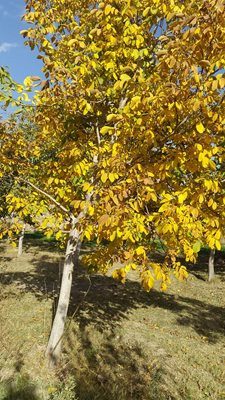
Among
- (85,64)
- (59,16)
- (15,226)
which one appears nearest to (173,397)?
(15,226)

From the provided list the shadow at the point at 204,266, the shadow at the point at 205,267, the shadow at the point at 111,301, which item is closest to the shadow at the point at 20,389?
the shadow at the point at 111,301

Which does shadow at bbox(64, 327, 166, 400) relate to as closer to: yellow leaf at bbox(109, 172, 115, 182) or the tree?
the tree

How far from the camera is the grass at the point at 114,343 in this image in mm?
5809

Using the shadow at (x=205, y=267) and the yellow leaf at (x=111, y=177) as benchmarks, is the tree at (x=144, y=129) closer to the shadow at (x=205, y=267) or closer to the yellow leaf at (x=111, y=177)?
the yellow leaf at (x=111, y=177)

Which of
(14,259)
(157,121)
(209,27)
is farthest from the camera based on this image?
(14,259)

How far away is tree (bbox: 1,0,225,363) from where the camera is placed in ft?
11.9

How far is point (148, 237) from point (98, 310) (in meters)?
5.97

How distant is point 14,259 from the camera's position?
1830 cm

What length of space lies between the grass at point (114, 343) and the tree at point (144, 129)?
0.74 meters

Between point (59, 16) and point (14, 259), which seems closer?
point (59, 16)

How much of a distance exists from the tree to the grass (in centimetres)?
74

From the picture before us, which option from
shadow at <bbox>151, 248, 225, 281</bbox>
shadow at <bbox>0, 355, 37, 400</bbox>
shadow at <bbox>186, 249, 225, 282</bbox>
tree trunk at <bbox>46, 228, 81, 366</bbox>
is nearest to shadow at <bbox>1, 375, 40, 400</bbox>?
shadow at <bbox>0, 355, 37, 400</bbox>

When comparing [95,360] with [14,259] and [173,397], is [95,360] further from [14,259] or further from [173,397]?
[14,259]

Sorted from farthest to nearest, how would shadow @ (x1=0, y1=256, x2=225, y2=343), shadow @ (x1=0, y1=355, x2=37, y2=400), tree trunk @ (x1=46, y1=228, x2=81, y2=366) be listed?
shadow @ (x1=0, y1=256, x2=225, y2=343) < tree trunk @ (x1=46, y1=228, x2=81, y2=366) < shadow @ (x1=0, y1=355, x2=37, y2=400)
